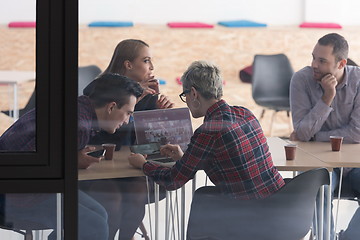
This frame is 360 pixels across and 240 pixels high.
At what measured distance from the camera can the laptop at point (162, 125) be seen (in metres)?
2.59

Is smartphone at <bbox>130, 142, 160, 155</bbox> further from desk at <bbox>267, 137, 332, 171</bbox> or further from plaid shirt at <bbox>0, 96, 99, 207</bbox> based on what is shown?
desk at <bbox>267, 137, 332, 171</bbox>

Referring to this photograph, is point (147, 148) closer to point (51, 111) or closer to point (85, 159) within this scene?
point (85, 159)

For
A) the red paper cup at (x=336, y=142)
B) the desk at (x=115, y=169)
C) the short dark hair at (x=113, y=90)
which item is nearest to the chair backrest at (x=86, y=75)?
the short dark hair at (x=113, y=90)

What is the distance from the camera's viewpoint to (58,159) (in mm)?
2465

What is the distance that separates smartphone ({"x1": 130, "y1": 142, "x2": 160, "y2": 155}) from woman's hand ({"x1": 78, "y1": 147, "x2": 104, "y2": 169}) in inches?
5.2

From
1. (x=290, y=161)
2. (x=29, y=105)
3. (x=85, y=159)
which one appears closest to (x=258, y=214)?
(x=290, y=161)

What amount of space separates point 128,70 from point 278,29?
56 centimetres

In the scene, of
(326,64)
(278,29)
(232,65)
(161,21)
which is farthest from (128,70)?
(326,64)

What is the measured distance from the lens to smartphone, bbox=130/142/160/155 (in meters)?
2.60

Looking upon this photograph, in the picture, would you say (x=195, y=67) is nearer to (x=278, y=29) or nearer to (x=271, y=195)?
(x=278, y=29)

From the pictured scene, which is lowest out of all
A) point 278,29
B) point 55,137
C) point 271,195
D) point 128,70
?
point 271,195

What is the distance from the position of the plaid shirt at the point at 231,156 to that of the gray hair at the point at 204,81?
0.05 meters

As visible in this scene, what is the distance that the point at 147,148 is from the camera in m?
2.60

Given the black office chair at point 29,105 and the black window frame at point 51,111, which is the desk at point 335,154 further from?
the black office chair at point 29,105
